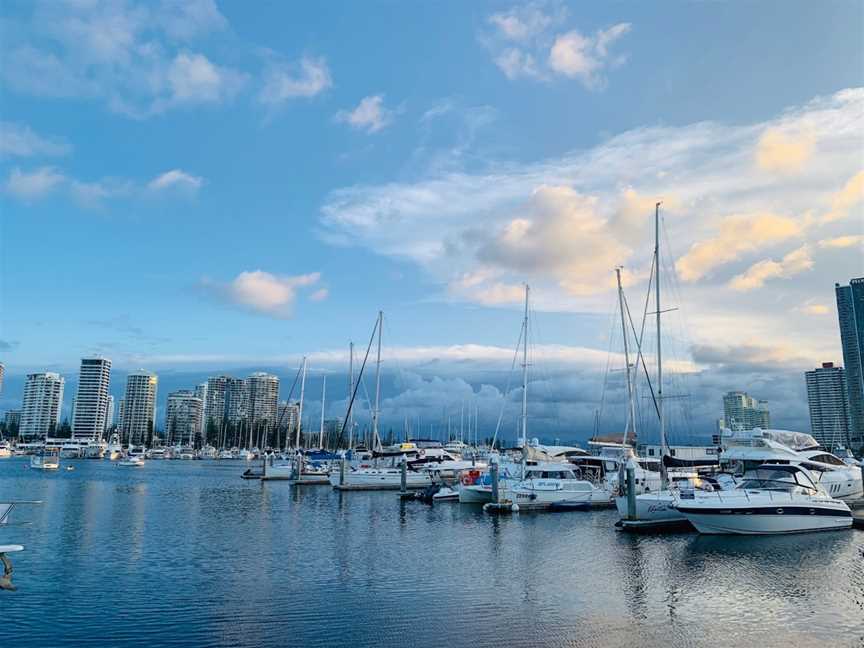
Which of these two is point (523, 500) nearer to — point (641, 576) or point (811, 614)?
point (641, 576)

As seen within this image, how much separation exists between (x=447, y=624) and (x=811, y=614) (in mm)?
10877

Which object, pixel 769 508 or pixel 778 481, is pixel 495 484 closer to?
pixel 778 481

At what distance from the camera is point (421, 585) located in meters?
22.0

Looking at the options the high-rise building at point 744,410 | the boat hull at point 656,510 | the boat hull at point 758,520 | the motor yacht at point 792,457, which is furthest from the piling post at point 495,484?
the high-rise building at point 744,410

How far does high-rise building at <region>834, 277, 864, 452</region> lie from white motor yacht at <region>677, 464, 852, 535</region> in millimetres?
119275

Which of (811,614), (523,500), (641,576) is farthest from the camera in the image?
(523,500)

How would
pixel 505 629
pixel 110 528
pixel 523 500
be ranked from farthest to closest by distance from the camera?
pixel 523 500
pixel 110 528
pixel 505 629

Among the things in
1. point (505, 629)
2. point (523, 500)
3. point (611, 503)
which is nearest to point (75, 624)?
point (505, 629)

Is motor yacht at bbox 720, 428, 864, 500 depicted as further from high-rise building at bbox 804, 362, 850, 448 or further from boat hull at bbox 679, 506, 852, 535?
high-rise building at bbox 804, 362, 850, 448

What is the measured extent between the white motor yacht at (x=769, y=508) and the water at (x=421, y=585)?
771mm

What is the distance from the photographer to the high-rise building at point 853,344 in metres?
135

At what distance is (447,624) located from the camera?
1734cm

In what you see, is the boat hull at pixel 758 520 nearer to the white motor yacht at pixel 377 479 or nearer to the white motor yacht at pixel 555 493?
the white motor yacht at pixel 555 493

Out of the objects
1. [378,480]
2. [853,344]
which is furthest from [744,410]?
[378,480]
